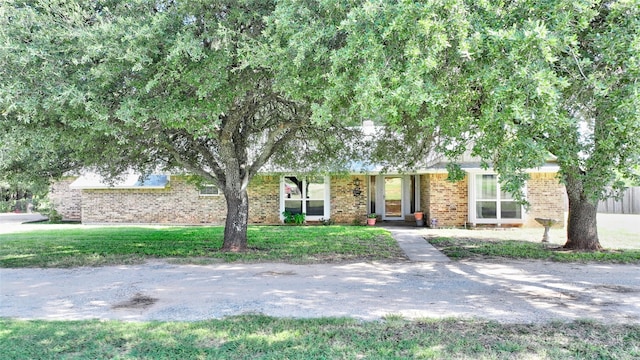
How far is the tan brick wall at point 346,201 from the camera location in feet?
63.2

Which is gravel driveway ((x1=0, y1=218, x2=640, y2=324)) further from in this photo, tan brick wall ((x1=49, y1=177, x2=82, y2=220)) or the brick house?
tan brick wall ((x1=49, y1=177, x2=82, y2=220))

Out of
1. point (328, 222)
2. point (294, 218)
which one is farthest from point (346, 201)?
point (294, 218)

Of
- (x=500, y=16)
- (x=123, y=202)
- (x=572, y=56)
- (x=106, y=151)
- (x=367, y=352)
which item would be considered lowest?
(x=367, y=352)

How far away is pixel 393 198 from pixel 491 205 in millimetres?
4926

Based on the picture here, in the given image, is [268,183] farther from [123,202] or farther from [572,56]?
[572,56]

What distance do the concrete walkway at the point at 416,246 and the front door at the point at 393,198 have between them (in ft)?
12.5

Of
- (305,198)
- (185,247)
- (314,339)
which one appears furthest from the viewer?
(305,198)

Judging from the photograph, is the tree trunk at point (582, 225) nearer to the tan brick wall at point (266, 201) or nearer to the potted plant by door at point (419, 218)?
the potted plant by door at point (419, 218)

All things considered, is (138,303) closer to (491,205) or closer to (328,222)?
(328,222)

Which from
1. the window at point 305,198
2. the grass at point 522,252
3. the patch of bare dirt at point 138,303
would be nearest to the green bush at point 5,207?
the window at point 305,198

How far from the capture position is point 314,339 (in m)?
4.85

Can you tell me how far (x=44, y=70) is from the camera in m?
6.47

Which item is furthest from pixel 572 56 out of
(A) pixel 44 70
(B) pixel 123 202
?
(B) pixel 123 202

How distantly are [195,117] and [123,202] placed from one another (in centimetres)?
1490
